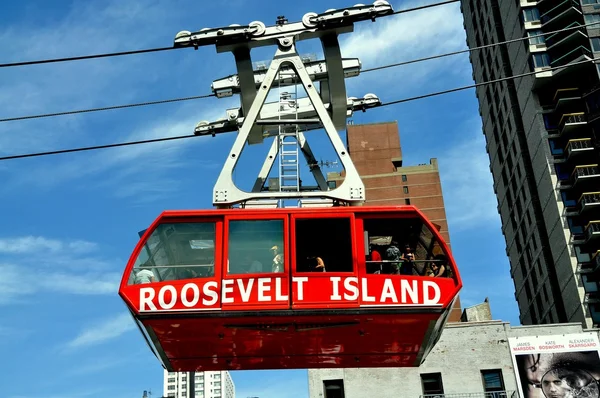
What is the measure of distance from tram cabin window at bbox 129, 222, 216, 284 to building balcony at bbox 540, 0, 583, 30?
58.2m

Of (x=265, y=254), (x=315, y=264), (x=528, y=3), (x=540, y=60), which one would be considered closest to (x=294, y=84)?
(x=265, y=254)

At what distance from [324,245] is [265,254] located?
1069 millimetres

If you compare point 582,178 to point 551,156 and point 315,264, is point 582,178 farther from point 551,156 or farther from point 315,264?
point 315,264

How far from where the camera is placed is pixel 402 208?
14797 millimetres

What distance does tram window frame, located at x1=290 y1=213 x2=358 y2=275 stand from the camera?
48.3 ft

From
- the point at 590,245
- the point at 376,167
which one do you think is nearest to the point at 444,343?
the point at 590,245

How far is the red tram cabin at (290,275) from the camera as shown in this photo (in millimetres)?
14531

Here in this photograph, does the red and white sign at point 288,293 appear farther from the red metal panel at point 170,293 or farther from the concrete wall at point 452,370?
the concrete wall at point 452,370

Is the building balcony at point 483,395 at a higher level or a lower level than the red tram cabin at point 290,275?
higher

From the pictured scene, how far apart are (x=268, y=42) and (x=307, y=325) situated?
20.5 ft

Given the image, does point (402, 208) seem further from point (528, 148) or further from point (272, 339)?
point (528, 148)

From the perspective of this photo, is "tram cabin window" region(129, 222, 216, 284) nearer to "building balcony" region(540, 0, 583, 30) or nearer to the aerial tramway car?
the aerial tramway car

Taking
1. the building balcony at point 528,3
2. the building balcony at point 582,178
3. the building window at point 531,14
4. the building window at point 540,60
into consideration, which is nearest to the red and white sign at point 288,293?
the building balcony at point 582,178

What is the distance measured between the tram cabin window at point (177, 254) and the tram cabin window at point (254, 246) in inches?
14.5
